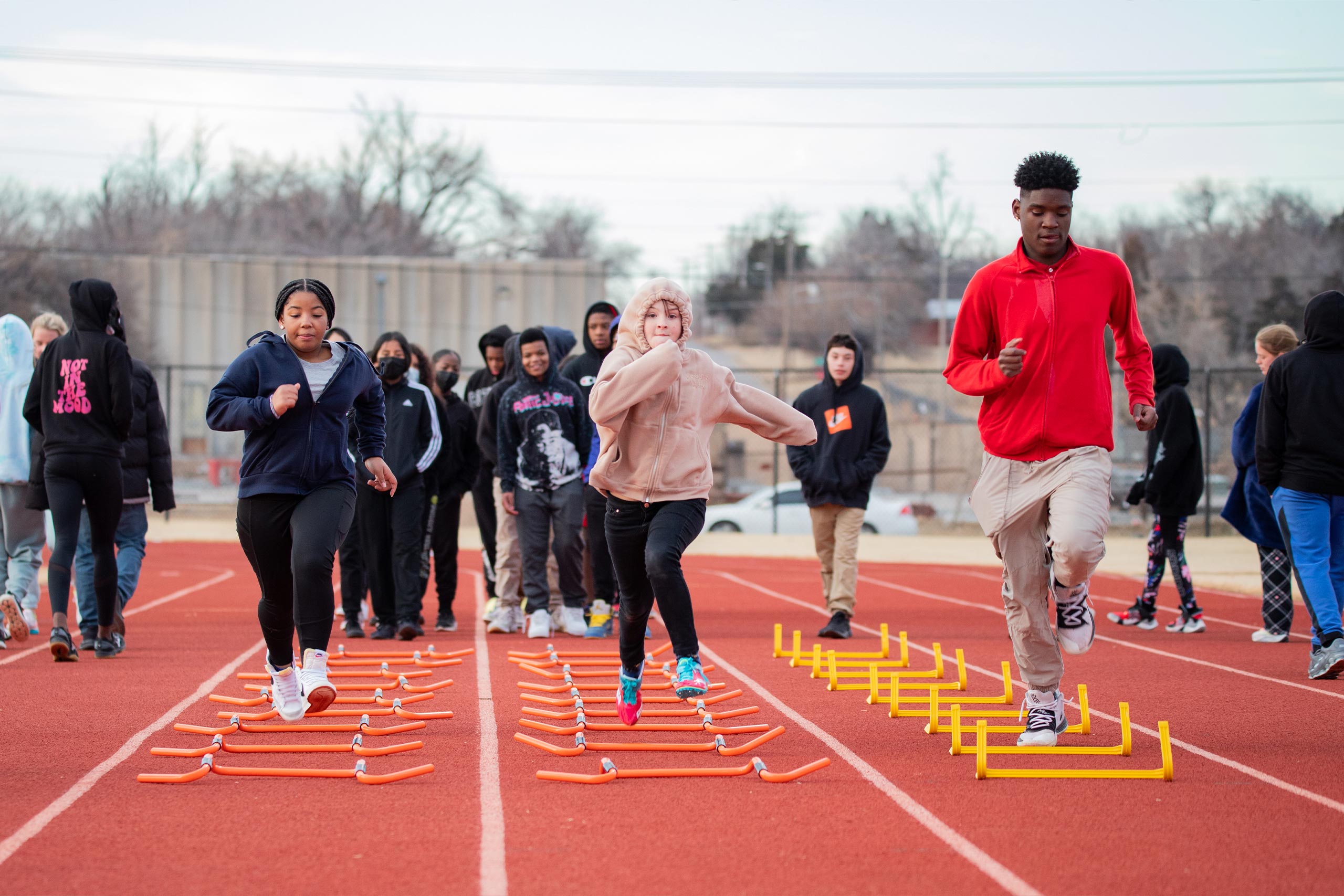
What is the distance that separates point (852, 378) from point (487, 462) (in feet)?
9.99

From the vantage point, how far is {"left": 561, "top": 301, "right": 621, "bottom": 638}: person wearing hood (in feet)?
31.8

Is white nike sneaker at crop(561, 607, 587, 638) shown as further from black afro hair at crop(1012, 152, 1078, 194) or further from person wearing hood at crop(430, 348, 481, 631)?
black afro hair at crop(1012, 152, 1078, 194)

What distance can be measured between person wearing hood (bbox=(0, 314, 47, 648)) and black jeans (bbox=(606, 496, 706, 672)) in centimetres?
498

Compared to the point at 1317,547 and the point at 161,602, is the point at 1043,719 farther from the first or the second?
the point at 161,602

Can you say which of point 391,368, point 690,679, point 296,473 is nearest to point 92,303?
point 391,368

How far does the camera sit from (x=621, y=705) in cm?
593

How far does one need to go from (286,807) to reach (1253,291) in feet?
189

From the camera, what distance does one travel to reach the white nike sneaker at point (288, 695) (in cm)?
588

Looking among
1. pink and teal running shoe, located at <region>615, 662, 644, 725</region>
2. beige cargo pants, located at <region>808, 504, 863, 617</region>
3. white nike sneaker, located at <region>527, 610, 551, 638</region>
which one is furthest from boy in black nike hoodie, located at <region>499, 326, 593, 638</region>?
pink and teal running shoe, located at <region>615, 662, 644, 725</region>

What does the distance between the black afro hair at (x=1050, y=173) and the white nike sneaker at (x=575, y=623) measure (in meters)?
5.42

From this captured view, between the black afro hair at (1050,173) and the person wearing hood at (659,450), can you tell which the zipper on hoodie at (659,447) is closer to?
the person wearing hood at (659,450)

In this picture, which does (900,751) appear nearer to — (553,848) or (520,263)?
(553,848)

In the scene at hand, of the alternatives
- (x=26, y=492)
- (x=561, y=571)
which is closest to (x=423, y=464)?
(x=561, y=571)

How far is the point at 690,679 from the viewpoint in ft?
18.8
